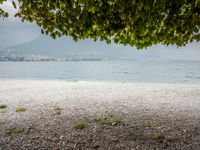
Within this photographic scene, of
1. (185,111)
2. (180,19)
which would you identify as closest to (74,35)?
(180,19)

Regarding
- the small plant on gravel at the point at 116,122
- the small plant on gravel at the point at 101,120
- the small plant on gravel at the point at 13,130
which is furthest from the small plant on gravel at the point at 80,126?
the small plant on gravel at the point at 13,130

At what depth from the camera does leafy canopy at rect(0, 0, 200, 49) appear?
7.86 m

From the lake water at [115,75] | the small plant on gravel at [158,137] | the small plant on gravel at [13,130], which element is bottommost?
the lake water at [115,75]

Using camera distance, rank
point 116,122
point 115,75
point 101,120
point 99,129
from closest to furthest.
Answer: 1. point 99,129
2. point 116,122
3. point 101,120
4. point 115,75

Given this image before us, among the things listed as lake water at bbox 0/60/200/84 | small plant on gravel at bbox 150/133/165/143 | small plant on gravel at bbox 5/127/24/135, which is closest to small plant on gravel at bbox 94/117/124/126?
small plant on gravel at bbox 150/133/165/143

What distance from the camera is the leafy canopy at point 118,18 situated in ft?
25.8

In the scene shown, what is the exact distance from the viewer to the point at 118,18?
8.91 metres

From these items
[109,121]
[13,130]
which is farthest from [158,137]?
[13,130]

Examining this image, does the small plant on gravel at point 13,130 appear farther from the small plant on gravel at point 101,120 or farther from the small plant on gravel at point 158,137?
the small plant on gravel at point 158,137

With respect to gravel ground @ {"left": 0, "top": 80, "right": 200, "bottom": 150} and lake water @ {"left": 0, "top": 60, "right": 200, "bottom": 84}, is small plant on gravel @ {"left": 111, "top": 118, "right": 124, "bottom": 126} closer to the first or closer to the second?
gravel ground @ {"left": 0, "top": 80, "right": 200, "bottom": 150}

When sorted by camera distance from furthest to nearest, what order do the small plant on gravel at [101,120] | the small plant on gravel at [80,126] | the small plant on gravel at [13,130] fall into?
the small plant on gravel at [101,120], the small plant on gravel at [80,126], the small plant on gravel at [13,130]

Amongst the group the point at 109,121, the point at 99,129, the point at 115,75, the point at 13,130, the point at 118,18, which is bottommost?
the point at 115,75

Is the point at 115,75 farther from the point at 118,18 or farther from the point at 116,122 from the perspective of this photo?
the point at 118,18

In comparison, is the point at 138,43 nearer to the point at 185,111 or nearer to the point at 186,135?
the point at 186,135
